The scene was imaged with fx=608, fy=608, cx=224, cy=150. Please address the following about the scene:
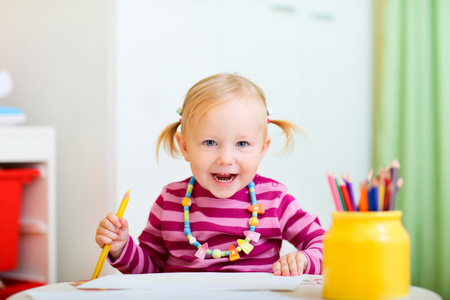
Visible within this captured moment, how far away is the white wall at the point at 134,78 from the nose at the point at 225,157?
97 cm

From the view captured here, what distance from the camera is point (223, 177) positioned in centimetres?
100

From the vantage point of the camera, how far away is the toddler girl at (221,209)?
956 mm

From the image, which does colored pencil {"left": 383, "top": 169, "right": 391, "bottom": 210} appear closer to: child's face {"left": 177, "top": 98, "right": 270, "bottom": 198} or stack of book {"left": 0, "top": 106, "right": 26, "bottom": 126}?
child's face {"left": 177, "top": 98, "right": 270, "bottom": 198}

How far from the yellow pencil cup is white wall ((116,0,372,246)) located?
1.31 metres

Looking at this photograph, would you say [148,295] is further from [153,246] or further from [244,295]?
[153,246]

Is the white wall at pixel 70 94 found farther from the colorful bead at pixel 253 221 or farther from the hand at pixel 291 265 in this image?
the hand at pixel 291 265

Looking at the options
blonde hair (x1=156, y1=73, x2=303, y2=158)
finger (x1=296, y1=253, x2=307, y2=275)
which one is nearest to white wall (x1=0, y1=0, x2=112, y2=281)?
blonde hair (x1=156, y1=73, x2=303, y2=158)

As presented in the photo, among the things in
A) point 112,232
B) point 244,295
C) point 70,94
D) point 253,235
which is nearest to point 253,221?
point 253,235

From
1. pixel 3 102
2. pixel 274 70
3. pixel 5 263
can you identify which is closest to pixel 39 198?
pixel 5 263

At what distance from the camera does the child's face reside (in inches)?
37.3

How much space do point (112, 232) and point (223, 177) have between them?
20 cm

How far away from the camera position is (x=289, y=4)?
227 centimetres

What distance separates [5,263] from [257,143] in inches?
44.0

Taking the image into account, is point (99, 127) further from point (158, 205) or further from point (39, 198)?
point (158, 205)
